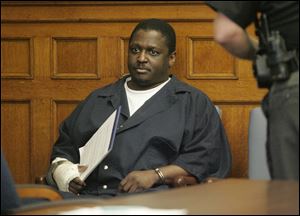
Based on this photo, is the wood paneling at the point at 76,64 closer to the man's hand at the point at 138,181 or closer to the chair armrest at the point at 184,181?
the chair armrest at the point at 184,181

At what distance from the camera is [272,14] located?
2.17 m

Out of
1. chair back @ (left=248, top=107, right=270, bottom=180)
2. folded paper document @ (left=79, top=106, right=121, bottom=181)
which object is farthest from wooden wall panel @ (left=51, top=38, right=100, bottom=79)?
→ chair back @ (left=248, top=107, right=270, bottom=180)

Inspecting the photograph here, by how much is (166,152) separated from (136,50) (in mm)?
538

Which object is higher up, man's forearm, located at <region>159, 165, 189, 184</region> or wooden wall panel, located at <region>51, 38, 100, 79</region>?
wooden wall panel, located at <region>51, 38, 100, 79</region>

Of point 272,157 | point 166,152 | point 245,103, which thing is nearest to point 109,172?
point 166,152

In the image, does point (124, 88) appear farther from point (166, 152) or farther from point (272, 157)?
point (272, 157)

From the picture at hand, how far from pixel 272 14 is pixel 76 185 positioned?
1830mm

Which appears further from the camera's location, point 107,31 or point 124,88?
point 107,31

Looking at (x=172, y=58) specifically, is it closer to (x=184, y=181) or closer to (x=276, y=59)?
(x=184, y=181)

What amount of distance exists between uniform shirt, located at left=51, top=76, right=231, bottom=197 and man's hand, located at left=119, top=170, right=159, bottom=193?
0.21 ft

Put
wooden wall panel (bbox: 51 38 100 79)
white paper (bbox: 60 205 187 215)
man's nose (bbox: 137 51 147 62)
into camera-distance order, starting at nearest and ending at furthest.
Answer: white paper (bbox: 60 205 187 215), man's nose (bbox: 137 51 147 62), wooden wall panel (bbox: 51 38 100 79)

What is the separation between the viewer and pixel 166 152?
12.5 feet

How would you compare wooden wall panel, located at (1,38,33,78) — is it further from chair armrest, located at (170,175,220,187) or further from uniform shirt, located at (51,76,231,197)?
chair armrest, located at (170,175,220,187)

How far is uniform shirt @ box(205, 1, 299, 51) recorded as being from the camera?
2.14m
